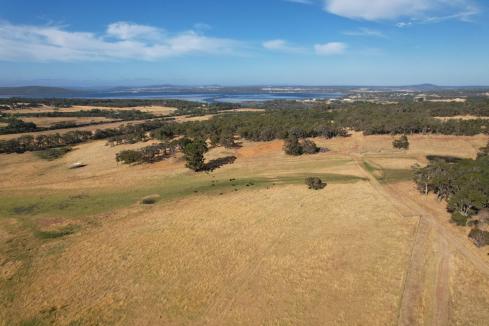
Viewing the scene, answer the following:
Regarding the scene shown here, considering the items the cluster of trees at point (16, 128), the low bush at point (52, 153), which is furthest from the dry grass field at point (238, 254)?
the cluster of trees at point (16, 128)

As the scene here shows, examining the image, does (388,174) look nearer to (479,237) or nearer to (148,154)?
(479,237)

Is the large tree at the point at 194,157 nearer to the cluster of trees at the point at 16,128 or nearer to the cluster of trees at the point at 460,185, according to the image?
the cluster of trees at the point at 460,185

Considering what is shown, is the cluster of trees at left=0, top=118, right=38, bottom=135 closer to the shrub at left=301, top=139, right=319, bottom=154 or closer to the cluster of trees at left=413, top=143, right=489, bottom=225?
the shrub at left=301, top=139, right=319, bottom=154


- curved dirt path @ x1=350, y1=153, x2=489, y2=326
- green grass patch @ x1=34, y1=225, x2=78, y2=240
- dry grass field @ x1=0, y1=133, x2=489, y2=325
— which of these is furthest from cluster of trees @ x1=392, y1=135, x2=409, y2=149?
green grass patch @ x1=34, y1=225, x2=78, y2=240

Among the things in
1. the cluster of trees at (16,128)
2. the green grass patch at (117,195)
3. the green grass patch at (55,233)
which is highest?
the cluster of trees at (16,128)

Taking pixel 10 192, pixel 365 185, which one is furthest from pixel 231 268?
pixel 10 192

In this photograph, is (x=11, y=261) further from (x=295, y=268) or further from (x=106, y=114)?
(x=106, y=114)
